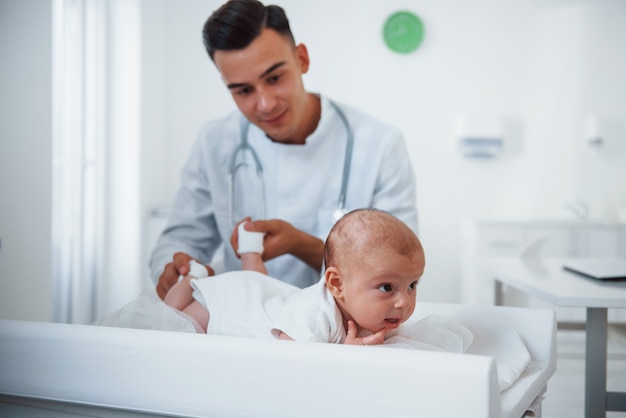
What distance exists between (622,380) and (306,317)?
1851mm

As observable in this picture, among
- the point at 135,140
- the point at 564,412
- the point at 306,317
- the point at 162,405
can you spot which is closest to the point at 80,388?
the point at 162,405

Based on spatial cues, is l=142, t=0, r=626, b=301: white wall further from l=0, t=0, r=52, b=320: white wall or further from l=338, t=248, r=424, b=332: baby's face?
l=338, t=248, r=424, b=332: baby's face

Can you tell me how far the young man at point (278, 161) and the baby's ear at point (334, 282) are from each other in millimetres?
516

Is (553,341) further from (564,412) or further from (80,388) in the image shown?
(564,412)

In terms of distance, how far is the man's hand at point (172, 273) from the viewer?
4.74ft

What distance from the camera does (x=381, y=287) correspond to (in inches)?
38.6

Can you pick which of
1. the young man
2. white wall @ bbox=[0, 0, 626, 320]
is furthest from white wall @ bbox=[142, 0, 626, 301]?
the young man

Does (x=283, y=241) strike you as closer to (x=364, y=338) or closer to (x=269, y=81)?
(x=269, y=81)

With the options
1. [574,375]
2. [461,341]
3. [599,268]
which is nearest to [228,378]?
[461,341]

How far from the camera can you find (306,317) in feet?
3.19

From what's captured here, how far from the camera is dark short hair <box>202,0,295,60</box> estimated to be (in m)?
1.53

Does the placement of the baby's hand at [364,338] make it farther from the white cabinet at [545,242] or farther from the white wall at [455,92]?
the white cabinet at [545,242]

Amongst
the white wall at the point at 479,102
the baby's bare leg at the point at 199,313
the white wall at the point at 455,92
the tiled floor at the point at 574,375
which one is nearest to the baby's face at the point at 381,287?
the baby's bare leg at the point at 199,313

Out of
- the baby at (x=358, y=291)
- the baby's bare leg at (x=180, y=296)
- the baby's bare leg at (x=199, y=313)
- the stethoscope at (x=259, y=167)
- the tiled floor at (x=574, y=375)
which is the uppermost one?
the stethoscope at (x=259, y=167)
